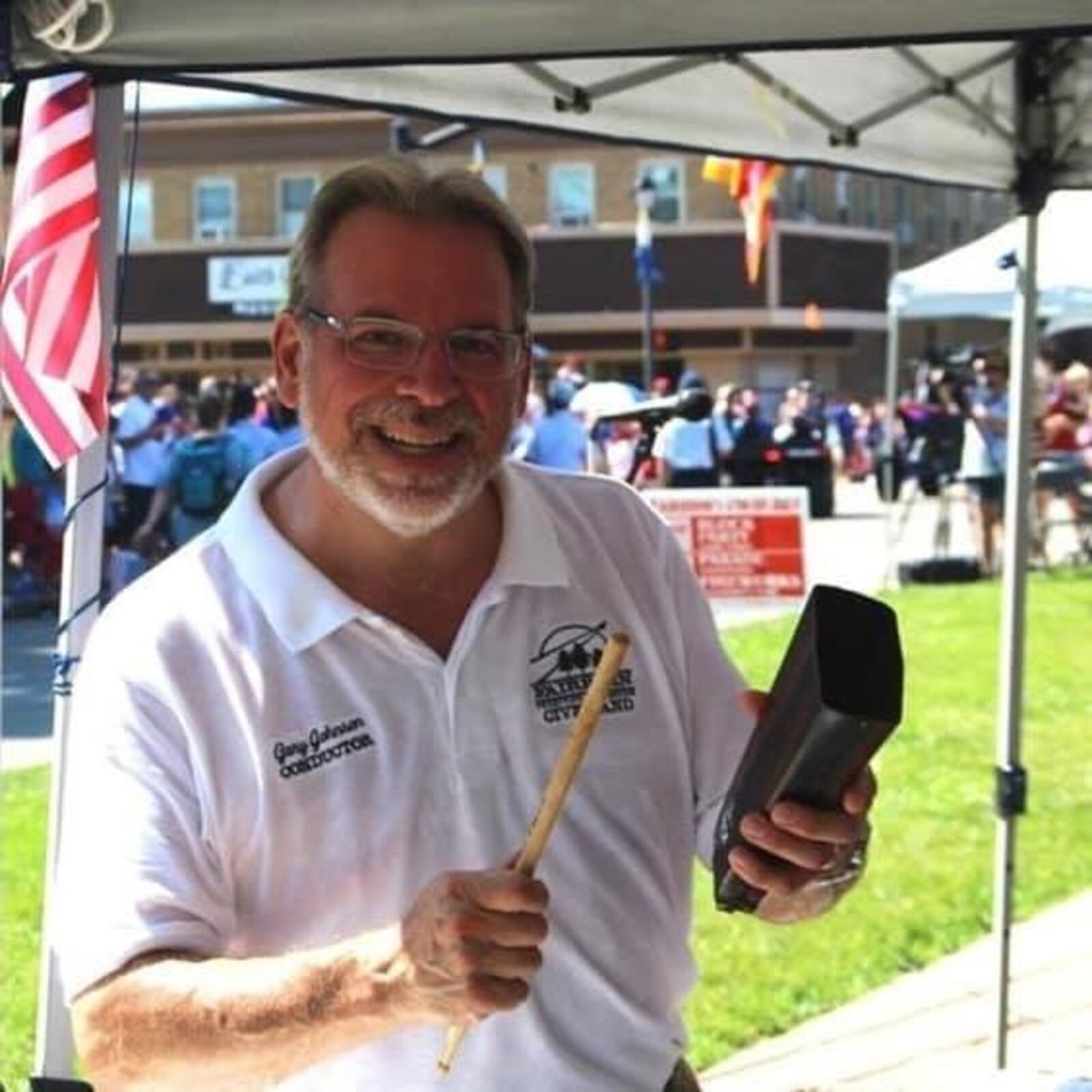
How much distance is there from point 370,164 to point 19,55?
3.64 ft

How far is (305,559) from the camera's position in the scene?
2215 mm

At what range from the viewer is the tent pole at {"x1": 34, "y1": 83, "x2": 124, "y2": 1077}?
142 inches

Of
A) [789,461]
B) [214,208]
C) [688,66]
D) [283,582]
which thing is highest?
[214,208]

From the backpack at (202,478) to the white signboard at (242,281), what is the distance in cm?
2894

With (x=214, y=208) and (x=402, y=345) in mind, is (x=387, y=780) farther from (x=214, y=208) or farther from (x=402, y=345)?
(x=214, y=208)

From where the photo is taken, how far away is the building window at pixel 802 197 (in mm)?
43188

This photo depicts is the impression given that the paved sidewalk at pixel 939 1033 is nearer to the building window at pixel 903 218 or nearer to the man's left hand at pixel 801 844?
the man's left hand at pixel 801 844

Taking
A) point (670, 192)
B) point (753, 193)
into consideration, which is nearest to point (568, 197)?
point (670, 192)

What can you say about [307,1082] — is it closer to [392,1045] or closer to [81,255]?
[392,1045]

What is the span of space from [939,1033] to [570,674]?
11.7ft

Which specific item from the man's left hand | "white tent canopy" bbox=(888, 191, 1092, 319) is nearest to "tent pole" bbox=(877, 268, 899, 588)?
"white tent canopy" bbox=(888, 191, 1092, 319)

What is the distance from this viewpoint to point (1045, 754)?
358 inches

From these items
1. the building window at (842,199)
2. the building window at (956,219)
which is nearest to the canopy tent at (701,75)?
the building window at (842,199)

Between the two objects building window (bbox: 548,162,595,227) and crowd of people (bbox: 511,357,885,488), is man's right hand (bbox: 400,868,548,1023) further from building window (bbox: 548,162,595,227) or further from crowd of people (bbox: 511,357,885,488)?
building window (bbox: 548,162,595,227)
